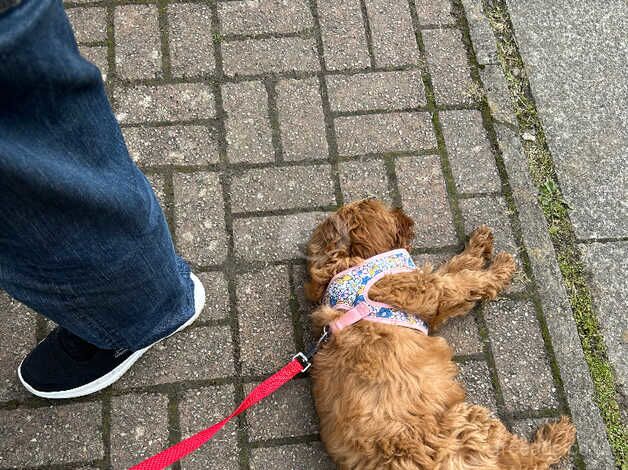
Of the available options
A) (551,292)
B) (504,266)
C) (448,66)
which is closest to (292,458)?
(504,266)

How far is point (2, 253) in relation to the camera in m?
2.31

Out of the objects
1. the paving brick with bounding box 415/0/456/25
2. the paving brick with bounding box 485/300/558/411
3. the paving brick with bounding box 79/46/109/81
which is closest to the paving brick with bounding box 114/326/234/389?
the paving brick with bounding box 485/300/558/411

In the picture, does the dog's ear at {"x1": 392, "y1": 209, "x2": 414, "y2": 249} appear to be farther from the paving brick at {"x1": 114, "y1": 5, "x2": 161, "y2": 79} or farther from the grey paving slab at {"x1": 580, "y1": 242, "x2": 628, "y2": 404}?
the paving brick at {"x1": 114, "y1": 5, "x2": 161, "y2": 79}

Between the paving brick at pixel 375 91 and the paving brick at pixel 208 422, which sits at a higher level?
the paving brick at pixel 375 91

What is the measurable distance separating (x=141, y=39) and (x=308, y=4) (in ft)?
3.48

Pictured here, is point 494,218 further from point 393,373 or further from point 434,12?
point 434,12

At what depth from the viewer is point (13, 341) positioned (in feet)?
11.5

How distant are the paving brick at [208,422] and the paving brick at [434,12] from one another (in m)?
2.57

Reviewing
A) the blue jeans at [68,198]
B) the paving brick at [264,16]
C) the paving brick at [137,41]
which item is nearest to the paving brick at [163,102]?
the paving brick at [137,41]

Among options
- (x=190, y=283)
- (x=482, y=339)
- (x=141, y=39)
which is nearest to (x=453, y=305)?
(x=482, y=339)

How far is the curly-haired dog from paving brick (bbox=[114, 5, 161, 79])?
160 centimetres

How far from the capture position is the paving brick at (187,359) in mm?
3471

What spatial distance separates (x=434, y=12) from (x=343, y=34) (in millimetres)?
619

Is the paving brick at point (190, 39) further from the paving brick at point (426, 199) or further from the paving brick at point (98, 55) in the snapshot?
the paving brick at point (426, 199)
